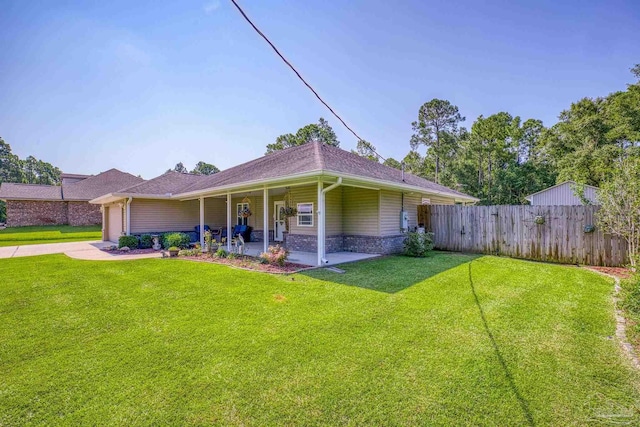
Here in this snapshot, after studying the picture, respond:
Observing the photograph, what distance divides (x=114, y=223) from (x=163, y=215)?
459 centimetres

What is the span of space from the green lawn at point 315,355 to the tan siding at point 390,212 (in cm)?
432

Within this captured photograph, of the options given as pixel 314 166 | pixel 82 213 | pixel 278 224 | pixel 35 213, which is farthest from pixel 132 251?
pixel 35 213

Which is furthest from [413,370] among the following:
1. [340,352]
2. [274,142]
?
[274,142]

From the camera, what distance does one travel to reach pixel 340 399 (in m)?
2.50

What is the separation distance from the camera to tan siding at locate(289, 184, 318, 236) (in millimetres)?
10609

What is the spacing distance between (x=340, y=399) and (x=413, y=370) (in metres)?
0.90

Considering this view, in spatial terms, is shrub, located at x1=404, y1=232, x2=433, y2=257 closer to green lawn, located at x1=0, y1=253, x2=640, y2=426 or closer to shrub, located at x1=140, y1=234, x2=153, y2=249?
green lawn, located at x1=0, y1=253, x2=640, y2=426

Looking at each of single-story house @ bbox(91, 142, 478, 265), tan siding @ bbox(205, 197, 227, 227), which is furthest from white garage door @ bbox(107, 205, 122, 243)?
tan siding @ bbox(205, 197, 227, 227)

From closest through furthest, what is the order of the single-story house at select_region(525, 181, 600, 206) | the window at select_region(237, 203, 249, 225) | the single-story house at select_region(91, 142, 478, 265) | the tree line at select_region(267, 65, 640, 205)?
the single-story house at select_region(91, 142, 478, 265), the window at select_region(237, 203, 249, 225), the single-story house at select_region(525, 181, 600, 206), the tree line at select_region(267, 65, 640, 205)

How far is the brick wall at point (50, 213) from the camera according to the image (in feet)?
84.5

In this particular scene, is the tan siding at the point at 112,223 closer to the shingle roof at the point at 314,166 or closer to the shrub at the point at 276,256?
the shingle roof at the point at 314,166

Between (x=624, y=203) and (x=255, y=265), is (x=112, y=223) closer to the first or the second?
(x=255, y=265)

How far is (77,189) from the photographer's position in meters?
27.7

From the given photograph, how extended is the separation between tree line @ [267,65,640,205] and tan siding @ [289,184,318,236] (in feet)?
31.8
